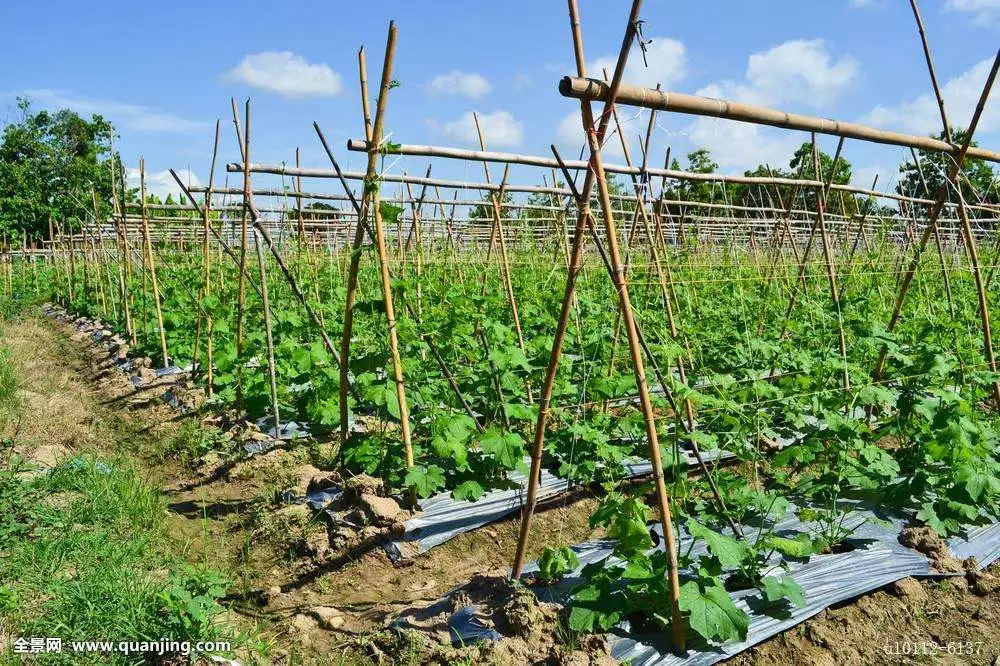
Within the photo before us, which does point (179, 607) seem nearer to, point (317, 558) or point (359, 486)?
point (317, 558)

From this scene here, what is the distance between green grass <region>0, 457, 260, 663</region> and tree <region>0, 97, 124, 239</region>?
3021 cm

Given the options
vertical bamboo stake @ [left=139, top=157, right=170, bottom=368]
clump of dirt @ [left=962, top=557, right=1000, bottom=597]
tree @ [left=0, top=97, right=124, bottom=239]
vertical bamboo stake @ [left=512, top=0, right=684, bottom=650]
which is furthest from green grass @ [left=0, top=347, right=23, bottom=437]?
tree @ [left=0, top=97, right=124, bottom=239]

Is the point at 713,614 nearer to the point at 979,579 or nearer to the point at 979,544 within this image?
the point at 979,579

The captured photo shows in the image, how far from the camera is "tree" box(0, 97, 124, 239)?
35.0 m

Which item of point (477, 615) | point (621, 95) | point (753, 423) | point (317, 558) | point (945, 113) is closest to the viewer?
point (621, 95)

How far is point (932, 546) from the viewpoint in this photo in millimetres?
3982

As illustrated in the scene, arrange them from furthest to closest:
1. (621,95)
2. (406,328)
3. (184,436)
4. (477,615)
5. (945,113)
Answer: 1. (184,436)
2. (945,113)
3. (406,328)
4. (477,615)
5. (621,95)

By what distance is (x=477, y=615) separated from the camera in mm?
3174

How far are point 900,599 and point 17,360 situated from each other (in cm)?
1111

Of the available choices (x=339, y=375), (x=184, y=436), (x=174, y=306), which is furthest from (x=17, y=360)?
(x=339, y=375)

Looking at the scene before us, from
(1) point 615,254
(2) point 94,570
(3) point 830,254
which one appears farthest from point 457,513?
(3) point 830,254

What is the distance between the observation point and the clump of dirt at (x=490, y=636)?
295cm

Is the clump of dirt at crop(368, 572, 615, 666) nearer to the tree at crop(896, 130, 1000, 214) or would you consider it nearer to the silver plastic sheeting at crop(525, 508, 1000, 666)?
the silver plastic sheeting at crop(525, 508, 1000, 666)

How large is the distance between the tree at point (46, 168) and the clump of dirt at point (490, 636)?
3253 centimetres
